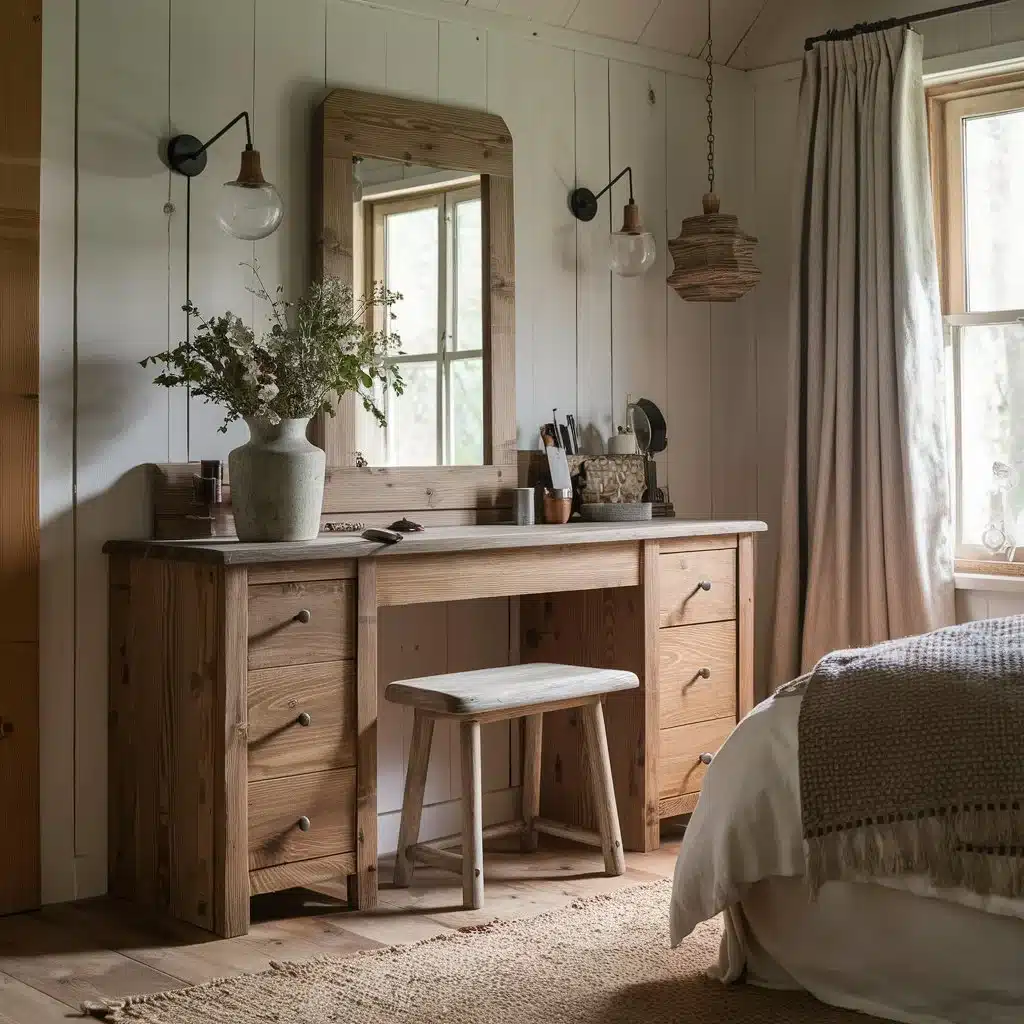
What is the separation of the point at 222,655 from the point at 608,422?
1703mm

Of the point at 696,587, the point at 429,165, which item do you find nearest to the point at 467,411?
the point at 429,165

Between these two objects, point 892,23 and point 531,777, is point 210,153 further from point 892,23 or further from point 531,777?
point 892,23

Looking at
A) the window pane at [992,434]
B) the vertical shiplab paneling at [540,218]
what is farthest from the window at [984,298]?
the vertical shiplab paneling at [540,218]

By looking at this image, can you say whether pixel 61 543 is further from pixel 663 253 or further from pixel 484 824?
pixel 663 253

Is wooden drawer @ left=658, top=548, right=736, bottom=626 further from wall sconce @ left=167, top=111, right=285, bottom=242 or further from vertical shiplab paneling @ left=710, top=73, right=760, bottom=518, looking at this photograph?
wall sconce @ left=167, top=111, right=285, bottom=242

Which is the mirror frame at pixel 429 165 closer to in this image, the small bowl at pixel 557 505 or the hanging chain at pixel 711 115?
the small bowl at pixel 557 505

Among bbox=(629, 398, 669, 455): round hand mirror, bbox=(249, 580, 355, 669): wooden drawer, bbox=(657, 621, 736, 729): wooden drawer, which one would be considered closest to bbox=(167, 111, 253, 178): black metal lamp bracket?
bbox=(249, 580, 355, 669): wooden drawer

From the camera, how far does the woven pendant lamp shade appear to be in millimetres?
3980

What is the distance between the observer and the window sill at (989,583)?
3904mm

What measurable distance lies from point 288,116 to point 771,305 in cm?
178

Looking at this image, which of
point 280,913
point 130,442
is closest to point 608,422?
point 130,442

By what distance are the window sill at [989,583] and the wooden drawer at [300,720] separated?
6.21 feet

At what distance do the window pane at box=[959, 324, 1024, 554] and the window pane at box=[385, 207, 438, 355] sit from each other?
162 centimetres

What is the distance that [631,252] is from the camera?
3904 millimetres
